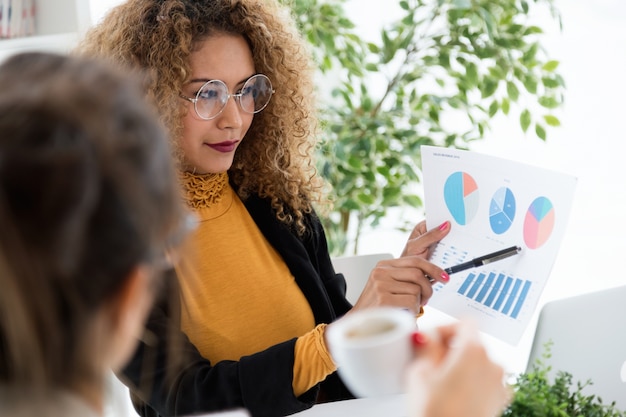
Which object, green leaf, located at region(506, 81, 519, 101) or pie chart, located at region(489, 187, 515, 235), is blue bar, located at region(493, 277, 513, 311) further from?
green leaf, located at region(506, 81, 519, 101)

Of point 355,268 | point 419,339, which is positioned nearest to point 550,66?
point 355,268

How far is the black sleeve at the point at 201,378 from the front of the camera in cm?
141

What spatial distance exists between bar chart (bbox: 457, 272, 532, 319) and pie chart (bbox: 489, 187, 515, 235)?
0.09 meters

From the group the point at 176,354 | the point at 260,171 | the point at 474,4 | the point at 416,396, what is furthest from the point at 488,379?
the point at 474,4

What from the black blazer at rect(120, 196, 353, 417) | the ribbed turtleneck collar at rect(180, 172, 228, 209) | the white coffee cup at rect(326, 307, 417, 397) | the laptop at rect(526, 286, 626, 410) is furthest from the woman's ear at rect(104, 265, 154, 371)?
the laptop at rect(526, 286, 626, 410)

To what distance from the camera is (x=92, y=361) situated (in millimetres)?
657

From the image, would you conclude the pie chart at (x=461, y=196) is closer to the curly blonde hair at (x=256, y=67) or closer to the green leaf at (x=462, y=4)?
the curly blonde hair at (x=256, y=67)

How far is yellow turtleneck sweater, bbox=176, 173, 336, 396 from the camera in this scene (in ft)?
5.06

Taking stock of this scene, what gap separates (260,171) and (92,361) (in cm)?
114

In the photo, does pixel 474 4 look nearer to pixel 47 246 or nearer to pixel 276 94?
pixel 276 94

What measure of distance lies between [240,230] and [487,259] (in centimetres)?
53

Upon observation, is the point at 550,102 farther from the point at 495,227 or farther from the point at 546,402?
the point at 546,402

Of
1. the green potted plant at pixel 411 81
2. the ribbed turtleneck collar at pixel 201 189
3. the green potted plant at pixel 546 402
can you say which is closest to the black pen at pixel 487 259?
the green potted plant at pixel 546 402

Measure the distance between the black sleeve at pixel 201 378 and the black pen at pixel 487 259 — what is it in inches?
12.9
